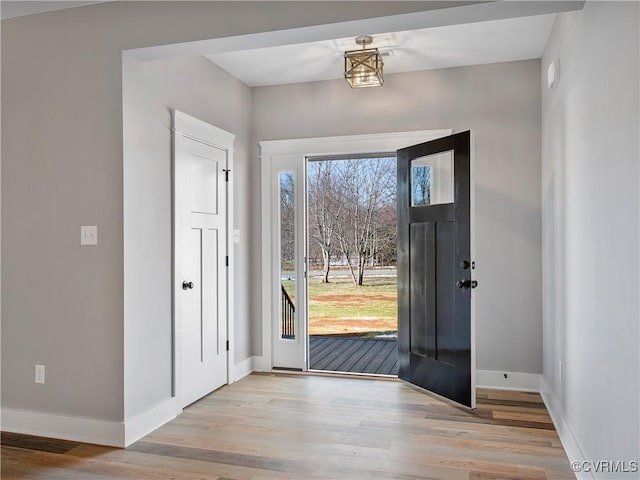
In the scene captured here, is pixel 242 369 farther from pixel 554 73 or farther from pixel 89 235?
pixel 554 73

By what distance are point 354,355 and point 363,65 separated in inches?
125

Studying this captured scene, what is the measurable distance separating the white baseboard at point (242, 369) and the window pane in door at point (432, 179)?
206 centimetres

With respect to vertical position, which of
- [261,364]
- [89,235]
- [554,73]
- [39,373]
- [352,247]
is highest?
[554,73]

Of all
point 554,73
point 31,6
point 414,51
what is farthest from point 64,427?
point 554,73

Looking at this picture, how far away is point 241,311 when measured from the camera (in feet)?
14.9

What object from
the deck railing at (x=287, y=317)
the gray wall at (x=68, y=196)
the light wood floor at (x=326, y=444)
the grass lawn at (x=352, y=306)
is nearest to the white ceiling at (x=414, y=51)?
the gray wall at (x=68, y=196)

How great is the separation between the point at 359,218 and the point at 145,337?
5336 millimetres

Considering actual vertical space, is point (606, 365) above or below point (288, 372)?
above

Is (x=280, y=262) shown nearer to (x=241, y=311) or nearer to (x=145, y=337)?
(x=241, y=311)

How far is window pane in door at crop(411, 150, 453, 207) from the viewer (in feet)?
12.4

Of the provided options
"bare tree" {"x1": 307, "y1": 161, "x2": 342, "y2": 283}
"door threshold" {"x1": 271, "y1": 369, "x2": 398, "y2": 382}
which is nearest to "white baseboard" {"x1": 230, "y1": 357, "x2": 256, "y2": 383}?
"door threshold" {"x1": 271, "y1": 369, "x2": 398, "y2": 382}

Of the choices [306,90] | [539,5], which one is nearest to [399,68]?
[306,90]

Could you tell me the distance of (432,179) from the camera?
3939mm

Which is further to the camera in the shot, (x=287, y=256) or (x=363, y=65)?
(x=287, y=256)
